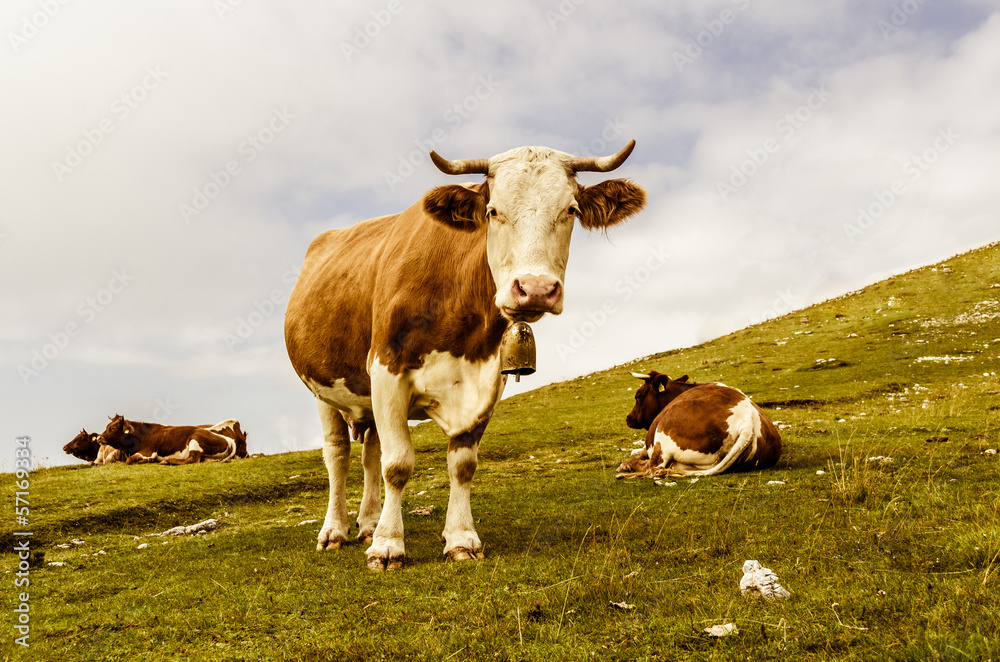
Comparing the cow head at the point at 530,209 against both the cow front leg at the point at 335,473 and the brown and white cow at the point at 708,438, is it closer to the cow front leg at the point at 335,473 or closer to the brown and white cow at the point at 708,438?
the cow front leg at the point at 335,473

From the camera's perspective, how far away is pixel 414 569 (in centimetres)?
586

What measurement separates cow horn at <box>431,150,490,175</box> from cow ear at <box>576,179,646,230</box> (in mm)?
880

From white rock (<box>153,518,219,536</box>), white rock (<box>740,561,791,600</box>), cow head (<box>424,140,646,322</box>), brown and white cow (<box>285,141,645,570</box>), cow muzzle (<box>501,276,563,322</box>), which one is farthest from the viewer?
white rock (<box>153,518,219,536</box>)

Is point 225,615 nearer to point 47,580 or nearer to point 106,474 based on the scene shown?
point 47,580

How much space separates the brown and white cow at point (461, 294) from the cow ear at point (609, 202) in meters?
0.01

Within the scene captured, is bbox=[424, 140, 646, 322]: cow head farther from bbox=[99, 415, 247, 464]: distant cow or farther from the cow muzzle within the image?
bbox=[99, 415, 247, 464]: distant cow

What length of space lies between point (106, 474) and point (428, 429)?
957 cm

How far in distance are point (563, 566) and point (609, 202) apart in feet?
10.7

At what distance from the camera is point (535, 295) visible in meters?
5.32

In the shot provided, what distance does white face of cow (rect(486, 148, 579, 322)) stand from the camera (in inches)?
212

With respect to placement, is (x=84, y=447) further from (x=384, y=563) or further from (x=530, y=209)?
(x=530, y=209)

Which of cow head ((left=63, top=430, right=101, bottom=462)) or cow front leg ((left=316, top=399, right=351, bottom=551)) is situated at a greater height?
cow head ((left=63, top=430, right=101, bottom=462))

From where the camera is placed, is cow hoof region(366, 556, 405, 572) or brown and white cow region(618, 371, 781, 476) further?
brown and white cow region(618, 371, 781, 476)

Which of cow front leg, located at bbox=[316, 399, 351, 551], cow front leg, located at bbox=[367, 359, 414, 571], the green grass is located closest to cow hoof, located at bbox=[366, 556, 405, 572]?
the green grass
